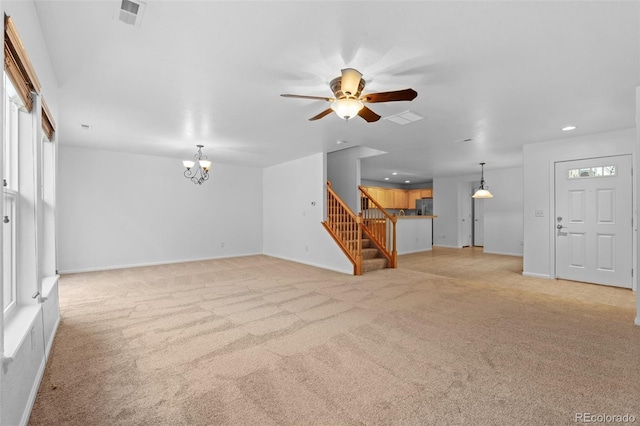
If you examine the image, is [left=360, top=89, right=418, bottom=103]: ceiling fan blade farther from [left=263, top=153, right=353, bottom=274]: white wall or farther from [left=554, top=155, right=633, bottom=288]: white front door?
[left=554, top=155, right=633, bottom=288]: white front door

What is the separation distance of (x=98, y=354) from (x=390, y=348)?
2.43 m

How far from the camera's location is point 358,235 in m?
5.54

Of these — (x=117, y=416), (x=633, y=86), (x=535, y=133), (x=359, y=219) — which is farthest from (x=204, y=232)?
(x=633, y=86)

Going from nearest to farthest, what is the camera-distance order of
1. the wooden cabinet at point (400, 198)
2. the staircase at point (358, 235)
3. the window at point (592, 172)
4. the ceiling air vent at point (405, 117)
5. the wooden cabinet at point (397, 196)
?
the ceiling air vent at point (405, 117) < the window at point (592, 172) < the staircase at point (358, 235) < the wooden cabinet at point (397, 196) < the wooden cabinet at point (400, 198)

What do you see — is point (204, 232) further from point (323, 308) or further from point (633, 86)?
point (633, 86)

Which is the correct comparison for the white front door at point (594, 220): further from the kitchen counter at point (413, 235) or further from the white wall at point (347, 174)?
the white wall at point (347, 174)

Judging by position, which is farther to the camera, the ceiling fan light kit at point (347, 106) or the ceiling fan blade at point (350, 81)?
the ceiling fan light kit at point (347, 106)

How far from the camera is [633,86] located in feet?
9.59

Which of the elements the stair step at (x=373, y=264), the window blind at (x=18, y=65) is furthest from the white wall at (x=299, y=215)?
the window blind at (x=18, y=65)

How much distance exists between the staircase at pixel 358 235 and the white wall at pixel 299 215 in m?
0.16

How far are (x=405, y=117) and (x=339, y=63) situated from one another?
176 cm

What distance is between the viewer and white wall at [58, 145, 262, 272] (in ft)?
18.9

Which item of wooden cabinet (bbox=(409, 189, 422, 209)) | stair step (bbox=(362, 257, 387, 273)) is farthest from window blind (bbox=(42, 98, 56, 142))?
wooden cabinet (bbox=(409, 189, 422, 209))

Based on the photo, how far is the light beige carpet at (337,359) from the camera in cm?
171
